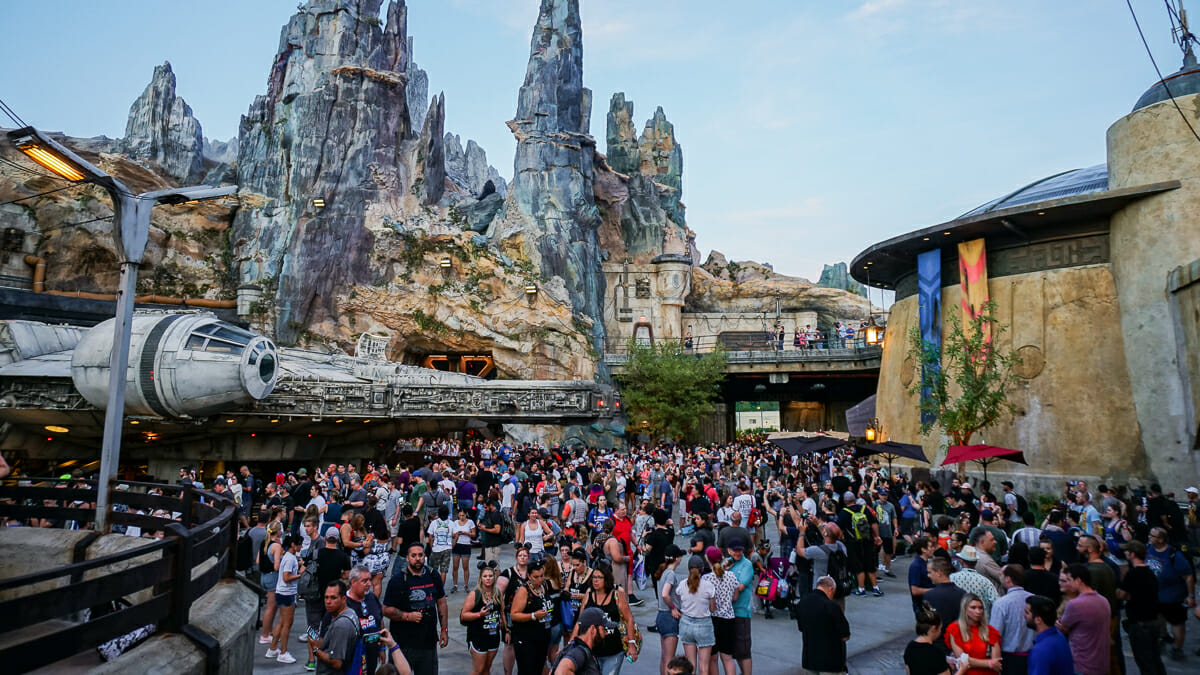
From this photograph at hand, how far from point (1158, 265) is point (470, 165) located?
12155cm

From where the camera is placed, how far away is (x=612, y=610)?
20.6 ft

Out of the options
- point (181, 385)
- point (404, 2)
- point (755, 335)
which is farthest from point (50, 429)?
point (755, 335)

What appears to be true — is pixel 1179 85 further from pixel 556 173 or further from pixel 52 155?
pixel 556 173

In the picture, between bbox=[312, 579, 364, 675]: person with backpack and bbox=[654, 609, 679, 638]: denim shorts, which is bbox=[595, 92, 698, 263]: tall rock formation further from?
bbox=[312, 579, 364, 675]: person with backpack

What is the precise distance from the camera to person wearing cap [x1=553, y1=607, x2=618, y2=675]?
5250mm

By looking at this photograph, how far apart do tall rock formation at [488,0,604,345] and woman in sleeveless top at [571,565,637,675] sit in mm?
39068

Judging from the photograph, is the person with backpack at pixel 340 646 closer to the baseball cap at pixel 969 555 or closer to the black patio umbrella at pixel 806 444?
the baseball cap at pixel 969 555

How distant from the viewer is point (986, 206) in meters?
30.2

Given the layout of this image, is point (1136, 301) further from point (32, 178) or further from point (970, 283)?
point (32, 178)

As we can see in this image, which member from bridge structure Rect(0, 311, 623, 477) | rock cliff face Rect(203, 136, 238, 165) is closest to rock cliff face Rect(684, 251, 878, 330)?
bridge structure Rect(0, 311, 623, 477)

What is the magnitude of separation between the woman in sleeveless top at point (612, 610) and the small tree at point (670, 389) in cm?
3541

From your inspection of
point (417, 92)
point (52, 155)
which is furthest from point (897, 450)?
point (417, 92)

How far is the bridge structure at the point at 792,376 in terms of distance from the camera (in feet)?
140

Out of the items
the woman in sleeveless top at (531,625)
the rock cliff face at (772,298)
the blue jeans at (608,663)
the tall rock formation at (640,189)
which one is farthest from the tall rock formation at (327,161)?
the blue jeans at (608,663)
